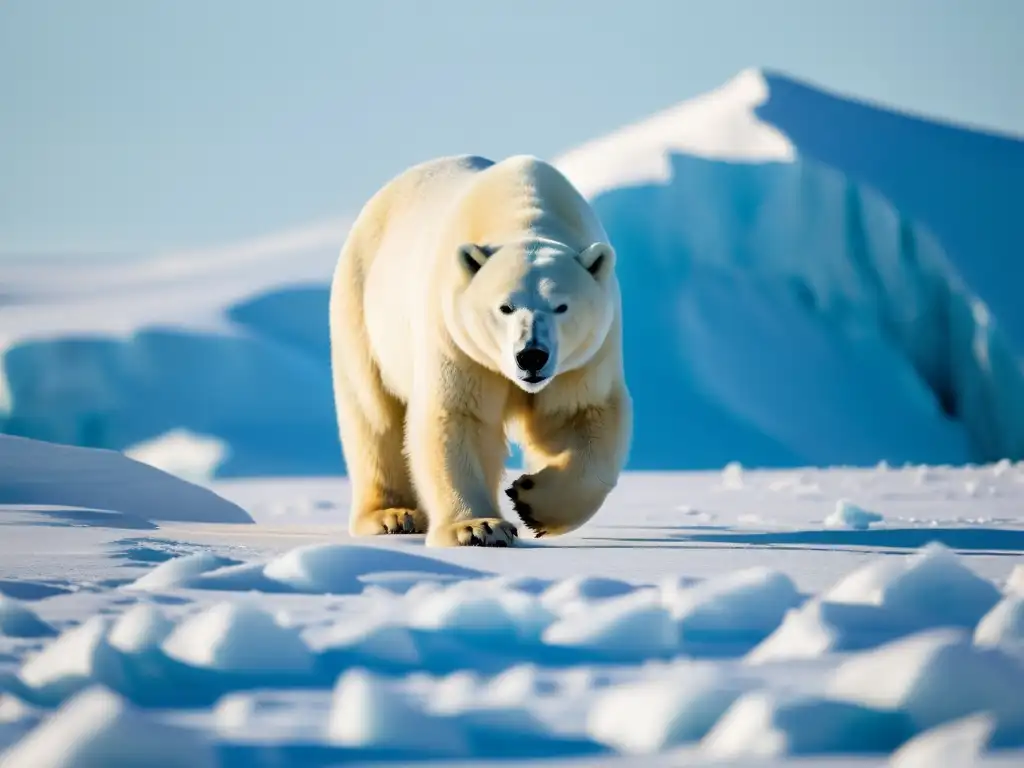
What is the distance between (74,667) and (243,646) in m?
0.24

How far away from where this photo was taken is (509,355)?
3.86m

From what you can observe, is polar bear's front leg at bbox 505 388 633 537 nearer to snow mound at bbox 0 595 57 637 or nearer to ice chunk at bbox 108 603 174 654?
snow mound at bbox 0 595 57 637

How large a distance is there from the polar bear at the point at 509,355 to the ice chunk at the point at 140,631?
1806mm

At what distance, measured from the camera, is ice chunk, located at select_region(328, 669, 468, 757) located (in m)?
1.59

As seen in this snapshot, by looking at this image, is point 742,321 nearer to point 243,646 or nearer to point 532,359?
point 532,359

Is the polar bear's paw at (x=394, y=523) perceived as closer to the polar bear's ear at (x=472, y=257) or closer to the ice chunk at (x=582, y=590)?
the polar bear's ear at (x=472, y=257)

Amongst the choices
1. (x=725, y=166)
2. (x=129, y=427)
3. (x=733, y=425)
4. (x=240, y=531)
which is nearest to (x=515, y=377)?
(x=240, y=531)

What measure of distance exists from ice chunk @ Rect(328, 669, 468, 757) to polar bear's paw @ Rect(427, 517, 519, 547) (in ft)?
7.45

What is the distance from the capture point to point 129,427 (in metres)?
16.3

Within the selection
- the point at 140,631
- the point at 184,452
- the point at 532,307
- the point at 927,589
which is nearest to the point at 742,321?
the point at 184,452

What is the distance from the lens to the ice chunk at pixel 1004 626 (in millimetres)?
2041

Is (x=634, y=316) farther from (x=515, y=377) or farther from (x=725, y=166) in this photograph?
(x=515, y=377)

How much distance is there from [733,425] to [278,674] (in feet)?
53.2

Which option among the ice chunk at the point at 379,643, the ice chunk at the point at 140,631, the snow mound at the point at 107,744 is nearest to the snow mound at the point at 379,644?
the ice chunk at the point at 379,643
